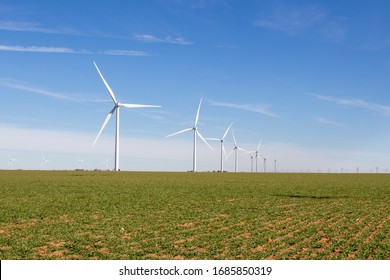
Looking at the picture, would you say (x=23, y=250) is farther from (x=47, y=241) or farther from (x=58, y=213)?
(x=58, y=213)

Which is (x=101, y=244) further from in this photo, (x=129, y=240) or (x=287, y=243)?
(x=287, y=243)

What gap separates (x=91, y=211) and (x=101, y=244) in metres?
11.3

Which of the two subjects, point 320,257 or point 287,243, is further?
point 287,243

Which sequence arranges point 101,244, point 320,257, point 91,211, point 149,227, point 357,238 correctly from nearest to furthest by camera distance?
point 320,257 < point 101,244 < point 357,238 < point 149,227 < point 91,211

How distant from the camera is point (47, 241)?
16.7 metres

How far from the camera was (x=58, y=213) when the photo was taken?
25.8 meters

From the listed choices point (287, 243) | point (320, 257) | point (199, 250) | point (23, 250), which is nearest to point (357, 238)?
point (287, 243)

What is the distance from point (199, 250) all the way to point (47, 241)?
19.7ft
